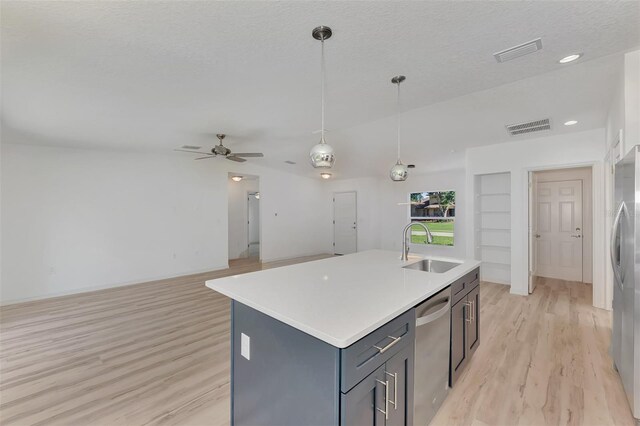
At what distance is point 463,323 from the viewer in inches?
84.0

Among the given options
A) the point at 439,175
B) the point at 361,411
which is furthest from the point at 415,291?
the point at 439,175

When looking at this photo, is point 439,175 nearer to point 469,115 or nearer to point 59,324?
point 469,115

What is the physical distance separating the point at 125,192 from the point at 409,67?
5215mm

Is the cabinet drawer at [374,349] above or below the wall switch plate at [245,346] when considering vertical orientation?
above

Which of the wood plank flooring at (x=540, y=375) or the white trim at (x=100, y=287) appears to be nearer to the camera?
the wood plank flooring at (x=540, y=375)

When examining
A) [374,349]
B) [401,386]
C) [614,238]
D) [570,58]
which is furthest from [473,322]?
[570,58]

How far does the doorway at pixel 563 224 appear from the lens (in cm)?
500

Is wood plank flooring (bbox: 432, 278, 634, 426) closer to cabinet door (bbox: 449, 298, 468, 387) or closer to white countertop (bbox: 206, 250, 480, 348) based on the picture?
cabinet door (bbox: 449, 298, 468, 387)

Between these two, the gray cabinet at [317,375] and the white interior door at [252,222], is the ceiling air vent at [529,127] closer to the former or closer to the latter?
the gray cabinet at [317,375]

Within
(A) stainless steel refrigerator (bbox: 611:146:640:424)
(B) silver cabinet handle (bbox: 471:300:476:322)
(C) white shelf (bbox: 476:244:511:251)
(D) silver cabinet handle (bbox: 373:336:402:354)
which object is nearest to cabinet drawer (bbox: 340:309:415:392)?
(D) silver cabinet handle (bbox: 373:336:402:354)

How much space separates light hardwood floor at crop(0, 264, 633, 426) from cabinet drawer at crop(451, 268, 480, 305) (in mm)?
733

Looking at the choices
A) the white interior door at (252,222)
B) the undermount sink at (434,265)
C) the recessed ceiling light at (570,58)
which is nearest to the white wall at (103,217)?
the white interior door at (252,222)

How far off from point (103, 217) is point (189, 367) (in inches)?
152

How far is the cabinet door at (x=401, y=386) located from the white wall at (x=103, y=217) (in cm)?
542
